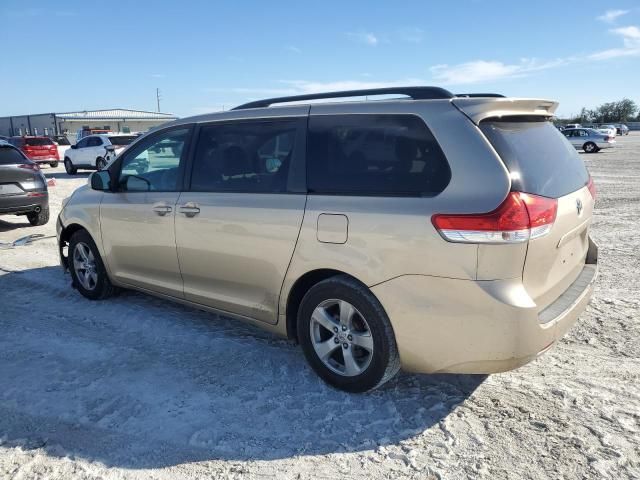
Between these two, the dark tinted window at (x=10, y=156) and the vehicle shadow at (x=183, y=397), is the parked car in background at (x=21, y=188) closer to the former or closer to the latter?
the dark tinted window at (x=10, y=156)

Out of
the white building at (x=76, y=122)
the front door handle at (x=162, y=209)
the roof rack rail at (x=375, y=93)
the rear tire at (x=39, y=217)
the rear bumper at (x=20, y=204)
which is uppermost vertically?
the white building at (x=76, y=122)

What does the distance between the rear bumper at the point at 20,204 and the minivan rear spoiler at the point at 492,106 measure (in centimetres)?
851

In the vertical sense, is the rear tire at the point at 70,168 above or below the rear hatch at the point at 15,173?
below

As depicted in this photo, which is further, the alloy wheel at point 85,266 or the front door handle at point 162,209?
the alloy wheel at point 85,266

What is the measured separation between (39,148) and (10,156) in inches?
739

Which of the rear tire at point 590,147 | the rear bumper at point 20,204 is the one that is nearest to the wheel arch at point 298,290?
the rear bumper at point 20,204

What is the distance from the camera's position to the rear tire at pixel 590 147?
31000mm

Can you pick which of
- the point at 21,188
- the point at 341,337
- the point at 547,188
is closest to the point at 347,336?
the point at 341,337

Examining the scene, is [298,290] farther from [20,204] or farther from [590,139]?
[590,139]

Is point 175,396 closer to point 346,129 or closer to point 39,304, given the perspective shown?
point 346,129

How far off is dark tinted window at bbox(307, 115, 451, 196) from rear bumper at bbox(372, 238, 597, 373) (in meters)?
0.57

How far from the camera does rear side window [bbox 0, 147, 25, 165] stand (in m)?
9.27

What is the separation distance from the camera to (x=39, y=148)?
26.0m

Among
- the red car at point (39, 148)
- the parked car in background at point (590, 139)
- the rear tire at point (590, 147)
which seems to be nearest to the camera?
the red car at point (39, 148)
